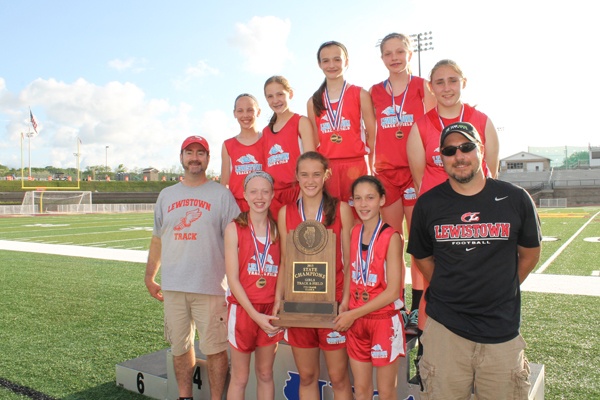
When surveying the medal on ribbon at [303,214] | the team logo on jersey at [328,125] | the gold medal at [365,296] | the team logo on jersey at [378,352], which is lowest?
the team logo on jersey at [378,352]

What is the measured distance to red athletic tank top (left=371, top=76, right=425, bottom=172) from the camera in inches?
128

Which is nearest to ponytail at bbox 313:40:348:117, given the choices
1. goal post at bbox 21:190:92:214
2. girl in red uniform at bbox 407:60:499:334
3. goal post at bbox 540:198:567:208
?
girl in red uniform at bbox 407:60:499:334

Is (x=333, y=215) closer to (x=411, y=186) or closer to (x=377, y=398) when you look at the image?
(x=411, y=186)

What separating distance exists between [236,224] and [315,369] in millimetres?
1062

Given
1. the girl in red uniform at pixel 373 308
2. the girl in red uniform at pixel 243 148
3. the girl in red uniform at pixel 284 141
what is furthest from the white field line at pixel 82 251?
the girl in red uniform at pixel 373 308

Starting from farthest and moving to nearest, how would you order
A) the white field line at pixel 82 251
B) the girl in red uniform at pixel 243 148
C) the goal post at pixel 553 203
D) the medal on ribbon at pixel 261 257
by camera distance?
the goal post at pixel 553 203 < the white field line at pixel 82 251 < the girl in red uniform at pixel 243 148 < the medal on ribbon at pixel 261 257

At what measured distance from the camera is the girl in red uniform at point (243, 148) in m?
3.41

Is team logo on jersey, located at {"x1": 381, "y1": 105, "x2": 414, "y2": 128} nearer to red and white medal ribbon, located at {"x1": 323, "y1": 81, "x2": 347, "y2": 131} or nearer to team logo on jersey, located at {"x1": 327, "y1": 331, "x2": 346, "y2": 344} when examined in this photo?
red and white medal ribbon, located at {"x1": 323, "y1": 81, "x2": 347, "y2": 131}

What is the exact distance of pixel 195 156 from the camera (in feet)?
10.6

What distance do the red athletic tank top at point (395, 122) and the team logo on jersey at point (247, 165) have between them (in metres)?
0.98

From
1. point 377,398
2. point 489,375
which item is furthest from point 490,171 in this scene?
point 377,398

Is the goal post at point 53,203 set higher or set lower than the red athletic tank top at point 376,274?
lower

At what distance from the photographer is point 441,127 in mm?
2730

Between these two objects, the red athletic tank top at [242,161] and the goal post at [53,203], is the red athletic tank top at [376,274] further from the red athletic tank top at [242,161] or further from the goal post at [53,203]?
the goal post at [53,203]
